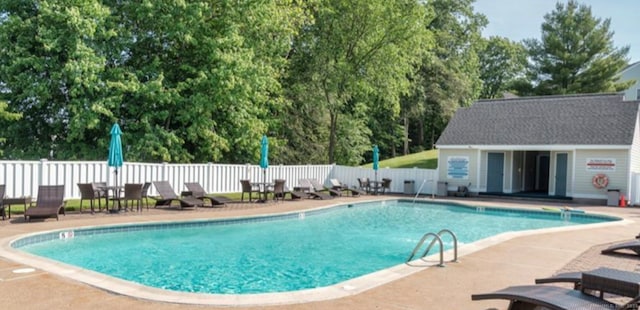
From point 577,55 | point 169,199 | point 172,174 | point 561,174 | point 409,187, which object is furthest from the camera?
point 577,55

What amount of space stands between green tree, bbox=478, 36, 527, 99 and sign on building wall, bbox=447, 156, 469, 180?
2753 centimetres

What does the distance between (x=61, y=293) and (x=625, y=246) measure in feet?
28.0

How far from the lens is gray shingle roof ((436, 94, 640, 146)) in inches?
817

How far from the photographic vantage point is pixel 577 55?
38219 millimetres

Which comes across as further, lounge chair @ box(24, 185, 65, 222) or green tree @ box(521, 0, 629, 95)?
green tree @ box(521, 0, 629, 95)

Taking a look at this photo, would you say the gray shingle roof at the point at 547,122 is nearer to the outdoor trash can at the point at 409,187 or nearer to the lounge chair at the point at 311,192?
the outdoor trash can at the point at 409,187

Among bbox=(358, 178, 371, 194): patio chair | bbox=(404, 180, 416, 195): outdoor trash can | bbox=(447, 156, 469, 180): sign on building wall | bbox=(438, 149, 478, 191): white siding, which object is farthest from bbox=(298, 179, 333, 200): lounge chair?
bbox=(447, 156, 469, 180): sign on building wall

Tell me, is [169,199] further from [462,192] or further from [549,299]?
[462,192]

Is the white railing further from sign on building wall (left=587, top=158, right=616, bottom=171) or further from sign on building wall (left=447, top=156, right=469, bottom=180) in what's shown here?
sign on building wall (left=587, top=158, right=616, bottom=171)

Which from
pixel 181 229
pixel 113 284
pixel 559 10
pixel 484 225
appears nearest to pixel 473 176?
pixel 484 225

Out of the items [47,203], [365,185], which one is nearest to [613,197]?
[365,185]

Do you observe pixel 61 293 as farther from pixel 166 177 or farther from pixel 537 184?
pixel 537 184

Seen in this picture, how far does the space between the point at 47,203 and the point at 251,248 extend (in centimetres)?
515

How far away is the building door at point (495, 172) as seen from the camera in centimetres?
2316
